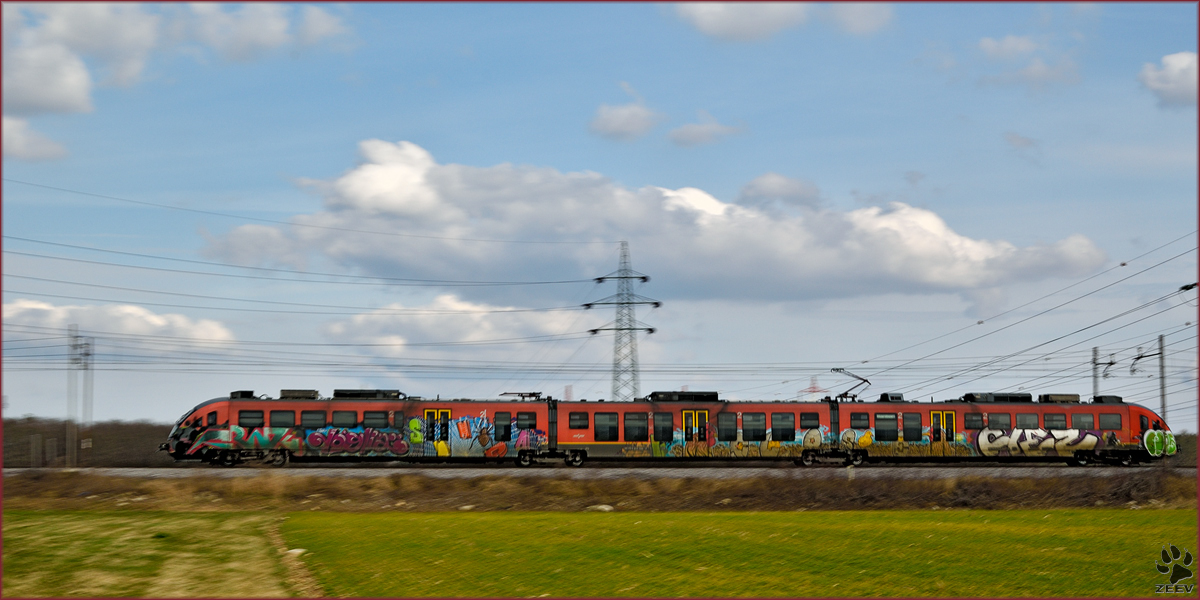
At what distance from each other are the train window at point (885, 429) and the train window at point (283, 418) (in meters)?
33.4

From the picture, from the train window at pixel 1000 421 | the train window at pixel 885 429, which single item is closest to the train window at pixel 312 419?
the train window at pixel 885 429

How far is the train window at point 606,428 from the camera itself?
2040 inches

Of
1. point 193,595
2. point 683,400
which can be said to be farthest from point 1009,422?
point 193,595

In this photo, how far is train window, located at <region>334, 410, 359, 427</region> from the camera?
Answer: 50406mm

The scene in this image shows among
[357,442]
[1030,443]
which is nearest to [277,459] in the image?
[357,442]

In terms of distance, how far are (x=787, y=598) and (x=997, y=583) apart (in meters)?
4.81

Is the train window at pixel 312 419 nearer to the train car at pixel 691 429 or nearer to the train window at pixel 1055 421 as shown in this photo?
the train car at pixel 691 429

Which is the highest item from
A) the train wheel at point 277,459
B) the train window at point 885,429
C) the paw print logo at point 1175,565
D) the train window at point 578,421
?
the train window at point 578,421

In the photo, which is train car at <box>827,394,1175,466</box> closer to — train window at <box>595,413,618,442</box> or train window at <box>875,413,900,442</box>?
train window at <box>875,413,900,442</box>

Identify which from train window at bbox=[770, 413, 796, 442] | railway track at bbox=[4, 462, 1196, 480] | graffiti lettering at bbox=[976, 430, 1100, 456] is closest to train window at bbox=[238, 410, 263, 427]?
railway track at bbox=[4, 462, 1196, 480]

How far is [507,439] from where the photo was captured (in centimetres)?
5147

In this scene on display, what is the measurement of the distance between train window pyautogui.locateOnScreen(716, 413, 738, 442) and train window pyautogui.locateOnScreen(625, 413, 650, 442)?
13.8 ft

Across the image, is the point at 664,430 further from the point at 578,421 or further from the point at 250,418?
the point at 250,418

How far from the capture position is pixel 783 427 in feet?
173
